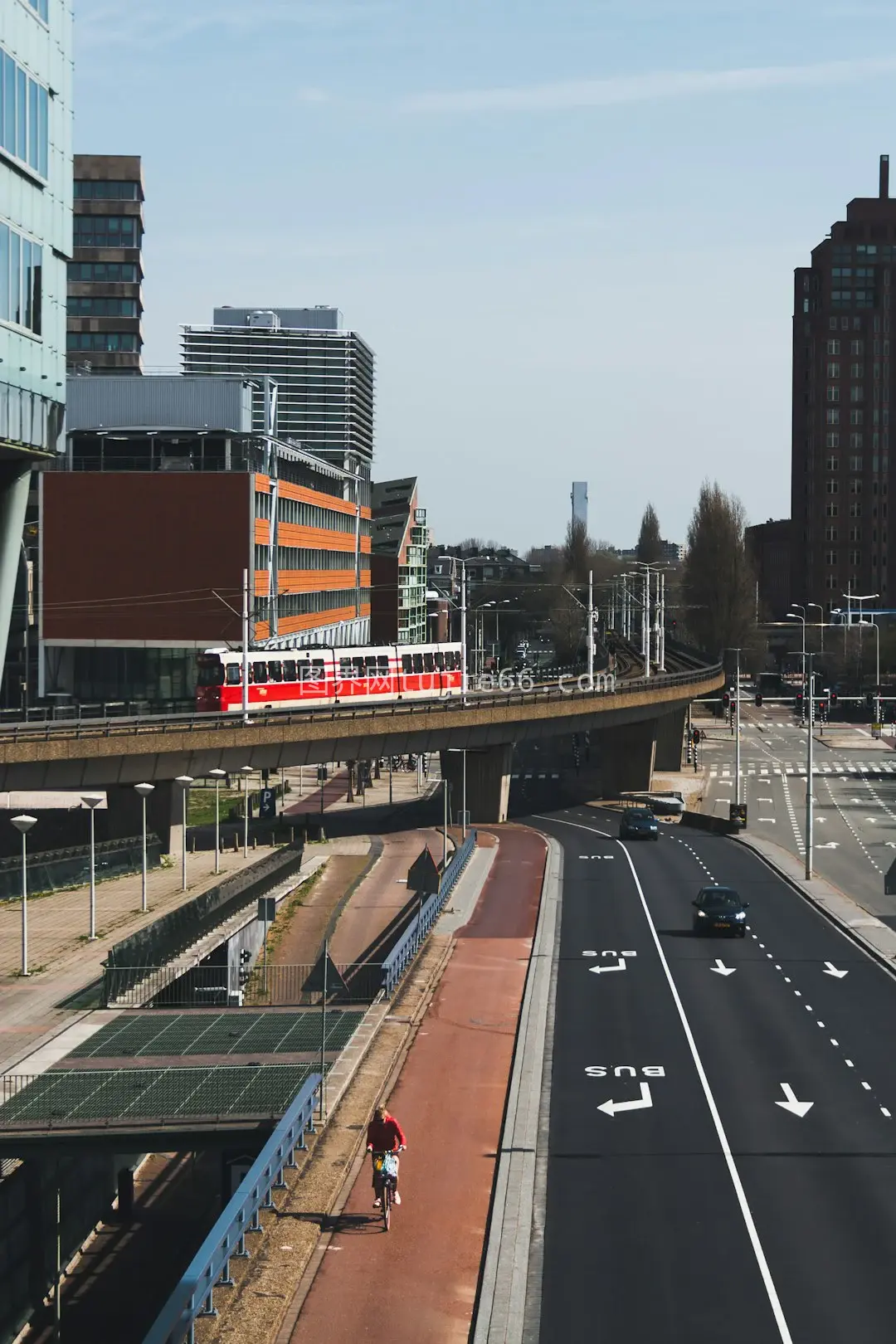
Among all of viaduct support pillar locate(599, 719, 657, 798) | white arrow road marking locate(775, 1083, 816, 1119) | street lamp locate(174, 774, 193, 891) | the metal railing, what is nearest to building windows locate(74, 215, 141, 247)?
viaduct support pillar locate(599, 719, 657, 798)

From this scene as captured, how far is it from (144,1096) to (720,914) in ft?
84.8

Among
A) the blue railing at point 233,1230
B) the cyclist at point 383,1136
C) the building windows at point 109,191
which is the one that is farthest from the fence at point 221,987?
the building windows at point 109,191

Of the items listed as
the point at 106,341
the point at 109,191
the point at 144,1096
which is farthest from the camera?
the point at 106,341

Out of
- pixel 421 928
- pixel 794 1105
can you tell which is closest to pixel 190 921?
pixel 421 928

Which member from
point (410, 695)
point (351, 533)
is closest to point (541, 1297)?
point (410, 695)

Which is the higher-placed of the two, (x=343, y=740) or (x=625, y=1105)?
(x=343, y=740)

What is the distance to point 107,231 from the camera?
18312 centimetres

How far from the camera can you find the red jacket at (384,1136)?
24.8 m

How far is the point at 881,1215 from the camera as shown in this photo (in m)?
25.2

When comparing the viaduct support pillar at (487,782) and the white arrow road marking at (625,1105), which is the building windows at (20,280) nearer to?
the white arrow road marking at (625,1105)

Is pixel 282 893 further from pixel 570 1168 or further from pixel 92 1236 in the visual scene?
pixel 570 1168

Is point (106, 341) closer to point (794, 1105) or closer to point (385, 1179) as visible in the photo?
point (794, 1105)

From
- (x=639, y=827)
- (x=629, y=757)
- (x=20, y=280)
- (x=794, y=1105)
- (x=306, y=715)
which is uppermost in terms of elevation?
(x=20, y=280)

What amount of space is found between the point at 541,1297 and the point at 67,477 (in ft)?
269
